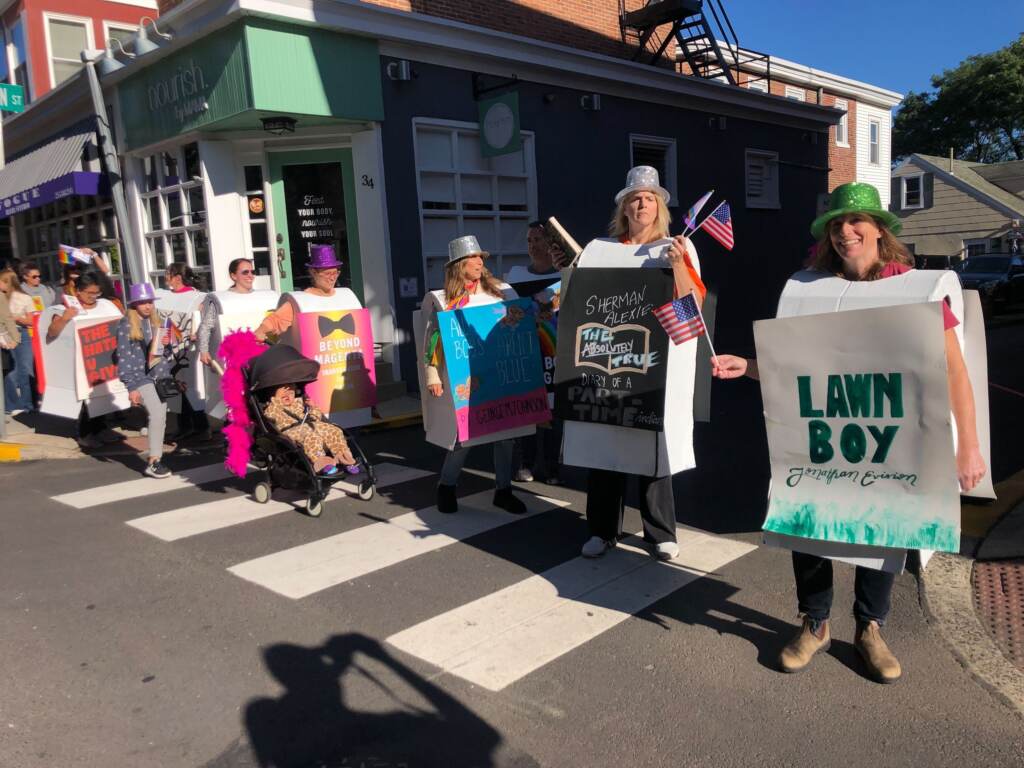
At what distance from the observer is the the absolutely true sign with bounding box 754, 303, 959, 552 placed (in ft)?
9.48

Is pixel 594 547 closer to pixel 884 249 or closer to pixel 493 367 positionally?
pixel 493 367

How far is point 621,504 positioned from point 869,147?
3302 centimetres

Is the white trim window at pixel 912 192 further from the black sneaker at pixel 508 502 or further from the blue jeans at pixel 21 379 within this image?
the black sneaker at pixel 508 502

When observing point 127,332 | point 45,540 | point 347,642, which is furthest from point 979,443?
point 127,332

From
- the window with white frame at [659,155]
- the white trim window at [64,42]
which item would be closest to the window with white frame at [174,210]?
the white trim window at [64,42]

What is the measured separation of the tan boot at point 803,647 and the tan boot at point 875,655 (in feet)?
0.47

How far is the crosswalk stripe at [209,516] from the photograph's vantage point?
548cm

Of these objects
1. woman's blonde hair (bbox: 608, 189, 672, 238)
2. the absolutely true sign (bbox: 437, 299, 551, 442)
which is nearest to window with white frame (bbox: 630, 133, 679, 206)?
the absolutely true sign (bbox: 437, 299, 551, 442)

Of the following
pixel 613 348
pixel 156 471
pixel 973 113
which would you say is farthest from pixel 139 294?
pixel 973 113

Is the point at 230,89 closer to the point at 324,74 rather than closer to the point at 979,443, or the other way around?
the point at 324,74

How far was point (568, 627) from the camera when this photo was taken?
3.83 m

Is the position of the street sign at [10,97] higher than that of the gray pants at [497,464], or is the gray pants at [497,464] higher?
the street sign at [10,97]

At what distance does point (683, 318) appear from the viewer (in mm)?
3705

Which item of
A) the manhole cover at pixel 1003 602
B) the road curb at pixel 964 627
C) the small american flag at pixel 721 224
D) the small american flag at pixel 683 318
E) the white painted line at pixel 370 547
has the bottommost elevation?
the manhole cover at pixel 1003 602
